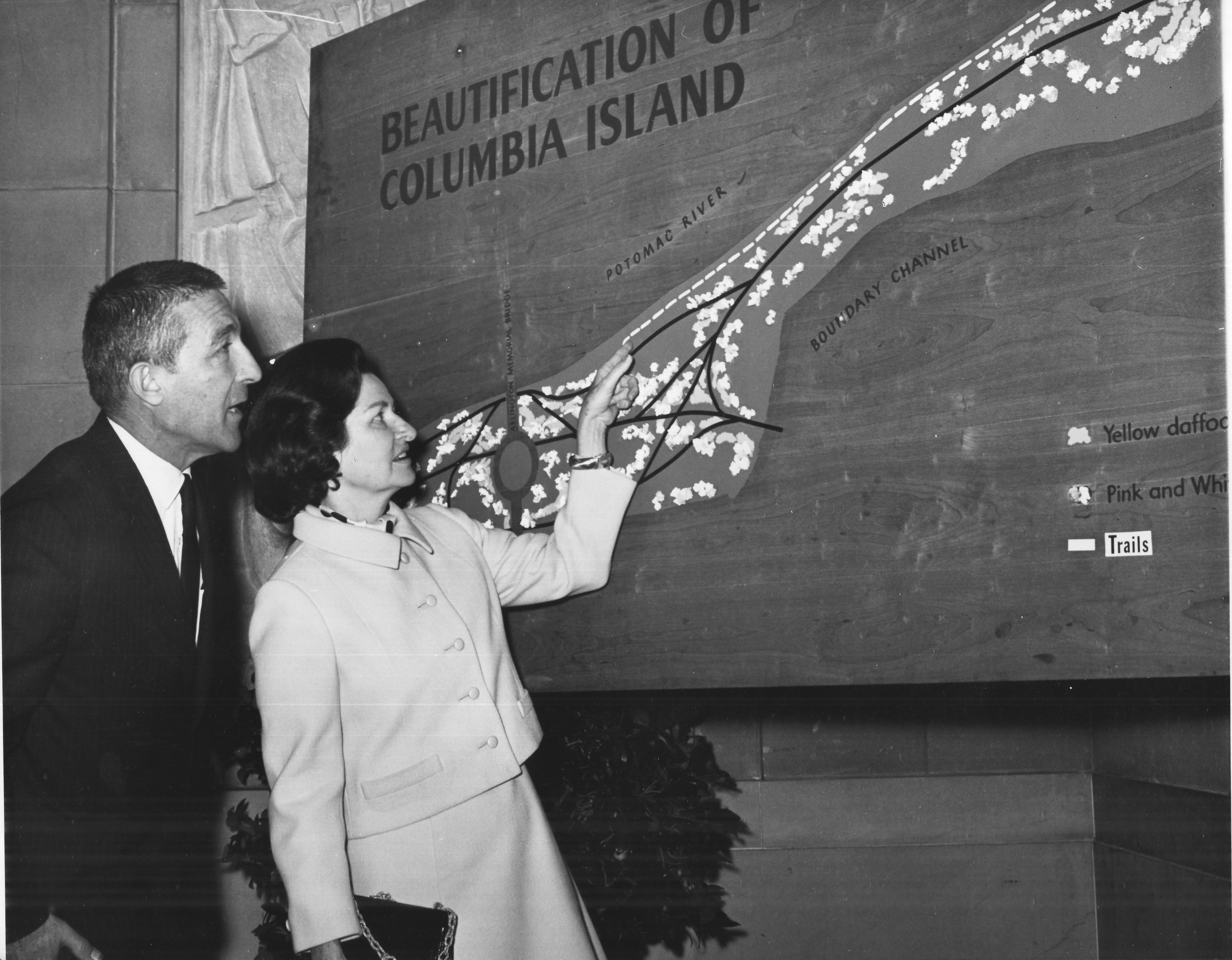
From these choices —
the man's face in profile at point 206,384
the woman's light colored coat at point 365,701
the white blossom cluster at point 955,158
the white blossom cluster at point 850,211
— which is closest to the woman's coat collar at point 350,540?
the woman's light colored coat at point 365,701

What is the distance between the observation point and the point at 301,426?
214 centimetres

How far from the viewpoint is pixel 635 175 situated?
2377mm

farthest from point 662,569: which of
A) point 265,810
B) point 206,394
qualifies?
point 265,810

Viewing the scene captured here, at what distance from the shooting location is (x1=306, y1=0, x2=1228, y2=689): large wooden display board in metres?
1.96

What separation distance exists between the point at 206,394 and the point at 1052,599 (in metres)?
1.50

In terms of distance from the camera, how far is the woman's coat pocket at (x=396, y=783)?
6.59 ft

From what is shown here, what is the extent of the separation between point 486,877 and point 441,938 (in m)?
0.12

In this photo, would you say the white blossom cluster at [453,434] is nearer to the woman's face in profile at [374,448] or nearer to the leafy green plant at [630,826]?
the woman's face in profile at [374,448]

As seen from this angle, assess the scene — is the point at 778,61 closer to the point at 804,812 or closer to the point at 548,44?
the point at 548,44

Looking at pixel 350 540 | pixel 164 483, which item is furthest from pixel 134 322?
pixel 350 540

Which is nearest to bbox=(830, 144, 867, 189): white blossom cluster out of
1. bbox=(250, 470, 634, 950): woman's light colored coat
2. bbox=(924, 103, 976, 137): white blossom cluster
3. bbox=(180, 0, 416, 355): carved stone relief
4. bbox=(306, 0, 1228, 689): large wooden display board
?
bbox=(306, 0, 1228, 689): large wooden display board

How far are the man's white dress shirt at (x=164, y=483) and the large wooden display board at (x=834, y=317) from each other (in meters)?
0.48

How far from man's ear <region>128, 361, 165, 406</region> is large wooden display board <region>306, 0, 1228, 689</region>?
46 cm

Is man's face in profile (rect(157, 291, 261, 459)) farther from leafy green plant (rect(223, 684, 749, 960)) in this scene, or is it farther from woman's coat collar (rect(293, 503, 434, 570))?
leafy green plant (rect(223, 684, 749, 960))
